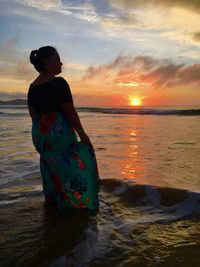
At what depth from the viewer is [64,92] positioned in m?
3.83

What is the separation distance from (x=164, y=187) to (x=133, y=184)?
500 mm

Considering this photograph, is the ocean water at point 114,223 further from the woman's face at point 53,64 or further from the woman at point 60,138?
the woman's face at point 53,64

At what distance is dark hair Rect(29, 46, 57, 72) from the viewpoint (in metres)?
3.94

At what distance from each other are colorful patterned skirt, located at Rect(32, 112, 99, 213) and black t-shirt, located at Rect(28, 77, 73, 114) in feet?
0.26

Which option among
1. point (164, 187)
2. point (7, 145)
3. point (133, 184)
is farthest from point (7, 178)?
point (7, 145)

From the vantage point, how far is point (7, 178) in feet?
20.5

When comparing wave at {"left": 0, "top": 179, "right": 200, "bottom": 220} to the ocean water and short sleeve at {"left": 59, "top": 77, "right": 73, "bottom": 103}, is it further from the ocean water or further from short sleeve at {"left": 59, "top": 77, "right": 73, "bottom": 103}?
short sleeve at {"left": 59, "top": 77, "right": 73, "bottom": 103}

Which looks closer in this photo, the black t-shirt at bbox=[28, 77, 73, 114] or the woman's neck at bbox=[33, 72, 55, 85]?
the black t-shirt at bbox=[28, 77, 73, 114]

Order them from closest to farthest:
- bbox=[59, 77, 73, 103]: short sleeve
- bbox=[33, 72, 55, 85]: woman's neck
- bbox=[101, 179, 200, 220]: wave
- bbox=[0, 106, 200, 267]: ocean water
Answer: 1. bbox=[0, 106, 200, 267]: ocean water
2. bbox=[59, 77, 73, 103]: short sleeve
3. bbox=[33, 72, 55, 85]: woman's neck
4. bbox=[101, 179, 200, 220]: wave

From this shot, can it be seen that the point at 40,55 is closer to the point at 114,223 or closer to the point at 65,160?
the point at 65,160

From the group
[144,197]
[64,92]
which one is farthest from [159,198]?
[64,92]

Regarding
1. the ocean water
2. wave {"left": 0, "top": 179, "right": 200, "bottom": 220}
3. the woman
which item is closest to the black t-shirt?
the woman

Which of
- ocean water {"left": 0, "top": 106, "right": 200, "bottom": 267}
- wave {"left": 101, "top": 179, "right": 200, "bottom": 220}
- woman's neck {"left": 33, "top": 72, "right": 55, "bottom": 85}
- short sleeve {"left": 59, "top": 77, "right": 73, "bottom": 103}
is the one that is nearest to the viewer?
ocean water {"left": 0, "top": 106, "right": 200, "bottom": 267}

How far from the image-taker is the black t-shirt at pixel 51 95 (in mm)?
3832
